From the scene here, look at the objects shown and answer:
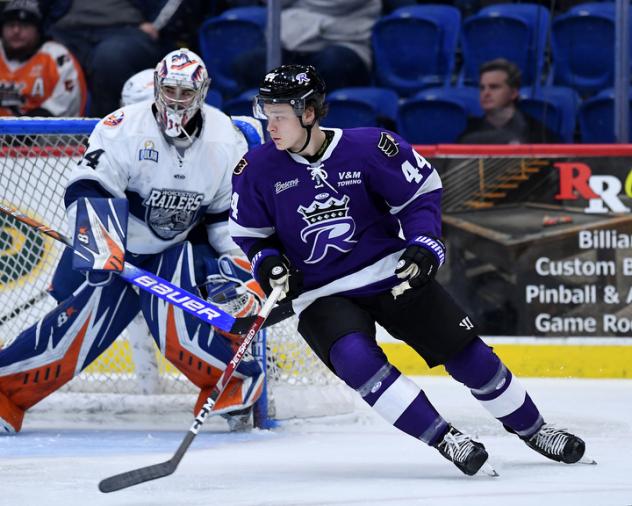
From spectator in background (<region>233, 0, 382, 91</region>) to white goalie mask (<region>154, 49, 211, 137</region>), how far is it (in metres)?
2.26

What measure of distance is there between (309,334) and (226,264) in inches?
28.3

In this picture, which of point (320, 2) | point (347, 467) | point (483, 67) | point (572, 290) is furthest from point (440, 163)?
point (347, 467)

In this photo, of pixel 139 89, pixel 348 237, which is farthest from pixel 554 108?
pixel 348 237

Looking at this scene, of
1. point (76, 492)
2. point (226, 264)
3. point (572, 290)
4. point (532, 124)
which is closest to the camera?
point (76, 492)

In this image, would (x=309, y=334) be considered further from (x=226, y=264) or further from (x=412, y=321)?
(x=226, y=264)

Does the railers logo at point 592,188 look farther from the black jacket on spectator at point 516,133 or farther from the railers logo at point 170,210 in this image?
the railers logo at point 170,210

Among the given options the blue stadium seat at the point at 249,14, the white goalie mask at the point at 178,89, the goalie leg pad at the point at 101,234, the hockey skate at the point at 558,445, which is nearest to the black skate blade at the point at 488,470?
the hockey skate at the point at 558,445

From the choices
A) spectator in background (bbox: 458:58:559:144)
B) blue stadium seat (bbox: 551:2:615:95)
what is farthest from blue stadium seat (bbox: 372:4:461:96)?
blue stadium seat (bbox: 551:2:615:95)

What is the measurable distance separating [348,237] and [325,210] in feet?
0.28

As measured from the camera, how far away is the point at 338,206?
3012mm

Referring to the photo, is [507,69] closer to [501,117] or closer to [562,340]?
[501,117]

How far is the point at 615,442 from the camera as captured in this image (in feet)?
11.3

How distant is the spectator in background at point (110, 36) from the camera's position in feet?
18.9

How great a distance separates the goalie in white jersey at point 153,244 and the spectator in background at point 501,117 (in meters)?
1.85
